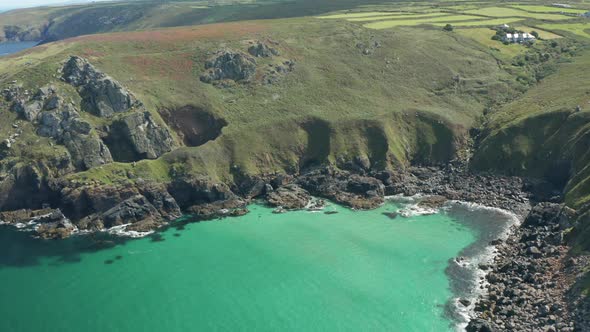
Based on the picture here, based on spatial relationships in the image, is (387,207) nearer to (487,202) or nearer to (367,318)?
(487,202)

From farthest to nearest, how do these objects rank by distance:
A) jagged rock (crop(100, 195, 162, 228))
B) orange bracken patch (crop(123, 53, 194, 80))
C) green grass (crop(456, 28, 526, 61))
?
green grass (crop(456, 28, 526, 61)) → orange bracken patch (crop(123, 53, 194, 80)) → jagged rock (crop(100, 195, 162, 228))

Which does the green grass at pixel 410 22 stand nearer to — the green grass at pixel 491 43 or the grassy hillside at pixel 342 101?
the grassy hillside at pixel 342 101

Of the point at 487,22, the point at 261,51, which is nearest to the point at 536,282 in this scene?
the point at 261,51

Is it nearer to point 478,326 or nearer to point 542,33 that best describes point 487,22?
point 542,33

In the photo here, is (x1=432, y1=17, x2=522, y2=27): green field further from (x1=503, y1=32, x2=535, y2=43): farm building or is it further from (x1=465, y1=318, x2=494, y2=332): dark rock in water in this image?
(x1=465, y1=318, x2=494, y2=332): dark rock in water

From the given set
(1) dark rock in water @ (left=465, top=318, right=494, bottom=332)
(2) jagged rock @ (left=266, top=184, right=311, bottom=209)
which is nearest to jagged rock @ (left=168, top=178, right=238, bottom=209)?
(2) jagged rock @ (left=266, top=184, right=311, bottom=209)

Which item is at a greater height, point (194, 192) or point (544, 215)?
point (194, 192)

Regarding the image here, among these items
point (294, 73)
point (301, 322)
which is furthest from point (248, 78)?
point (301, 322)

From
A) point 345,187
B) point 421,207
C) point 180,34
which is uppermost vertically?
point 180,34
